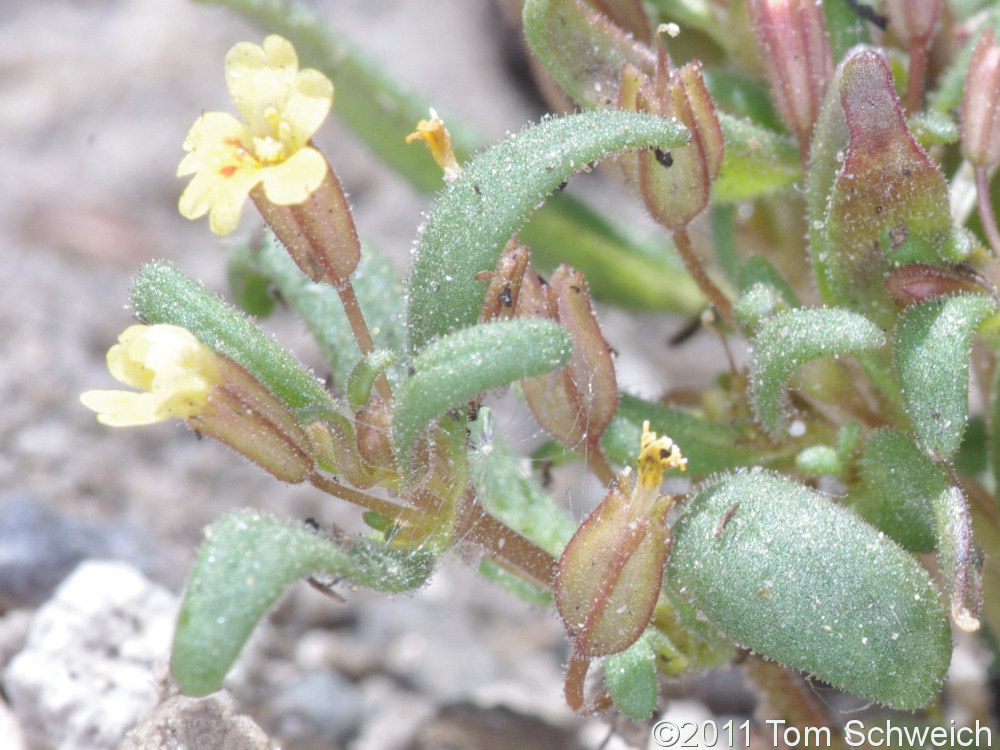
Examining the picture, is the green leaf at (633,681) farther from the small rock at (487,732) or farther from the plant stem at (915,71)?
the plant stem at (915,71)

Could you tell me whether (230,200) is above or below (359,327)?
above

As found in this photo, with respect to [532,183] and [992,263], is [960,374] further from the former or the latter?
[532,183]

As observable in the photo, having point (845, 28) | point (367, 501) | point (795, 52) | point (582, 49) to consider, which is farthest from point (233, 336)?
point (845, 28)

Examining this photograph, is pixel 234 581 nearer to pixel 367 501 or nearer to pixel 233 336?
pixel 367 501

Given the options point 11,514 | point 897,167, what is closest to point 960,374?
point 897,167

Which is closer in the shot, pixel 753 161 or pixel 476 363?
pixel 476 363

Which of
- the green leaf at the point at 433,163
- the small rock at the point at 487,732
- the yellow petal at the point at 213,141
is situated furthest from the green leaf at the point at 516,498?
the green leaf at the point at 433,163

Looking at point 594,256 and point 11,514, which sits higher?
point 594,256
